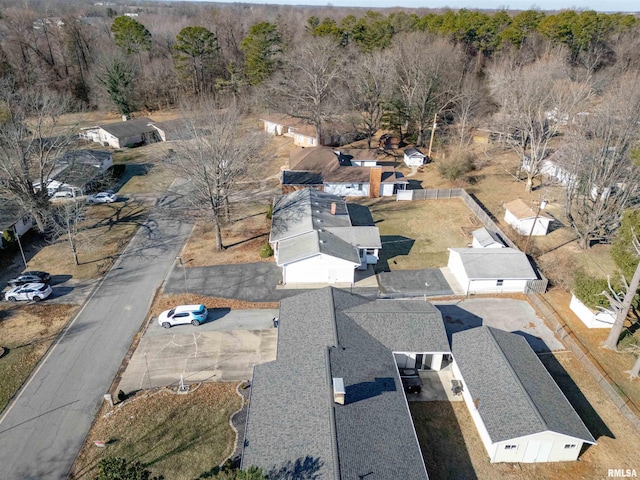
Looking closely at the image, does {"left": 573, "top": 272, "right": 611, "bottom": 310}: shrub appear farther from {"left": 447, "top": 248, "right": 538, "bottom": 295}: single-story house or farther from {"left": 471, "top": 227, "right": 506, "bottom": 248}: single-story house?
{"left": 471, "top": 227, "right": 506, "bottom": 248}: single-story house

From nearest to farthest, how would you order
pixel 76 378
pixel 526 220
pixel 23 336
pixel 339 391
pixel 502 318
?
pixel 339 391 → pixel 76 378 → pixel 23 336 → pixel 502 318 → pixel 526 220

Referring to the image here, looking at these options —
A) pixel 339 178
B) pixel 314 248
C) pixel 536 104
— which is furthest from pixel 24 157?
pixel 536 104

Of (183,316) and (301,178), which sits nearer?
(183,316)

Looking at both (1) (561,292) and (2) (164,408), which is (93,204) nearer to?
(2) (164,408)

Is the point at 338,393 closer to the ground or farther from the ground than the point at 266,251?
farther from the ground

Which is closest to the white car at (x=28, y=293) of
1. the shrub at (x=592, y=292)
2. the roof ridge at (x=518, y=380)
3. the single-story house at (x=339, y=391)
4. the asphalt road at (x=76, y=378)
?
the asphalt road at (x=76, y=378)

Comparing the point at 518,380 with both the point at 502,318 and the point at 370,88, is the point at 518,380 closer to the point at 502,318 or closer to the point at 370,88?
the point at 502,318
